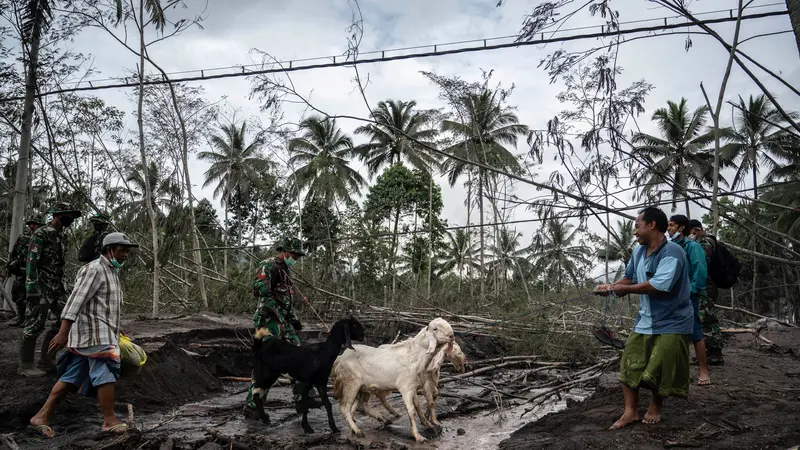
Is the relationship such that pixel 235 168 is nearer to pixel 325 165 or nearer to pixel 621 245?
pixel 325 165

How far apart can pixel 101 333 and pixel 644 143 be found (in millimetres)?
35110

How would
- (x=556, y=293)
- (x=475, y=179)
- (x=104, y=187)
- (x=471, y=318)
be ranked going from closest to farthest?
(x=471, y=318)
(x=556, y=293)
(x=104, y=187)
(x=475, y=179)

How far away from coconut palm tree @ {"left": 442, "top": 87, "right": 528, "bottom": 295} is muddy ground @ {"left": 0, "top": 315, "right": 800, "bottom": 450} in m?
17.2

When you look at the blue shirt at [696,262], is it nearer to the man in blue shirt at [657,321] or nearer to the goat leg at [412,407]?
the man in blue shirt at [657,321]

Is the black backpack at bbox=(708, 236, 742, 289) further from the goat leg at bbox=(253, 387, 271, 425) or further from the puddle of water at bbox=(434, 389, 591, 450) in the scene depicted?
the goat leg at bbox=(253, 387, 271, 425)

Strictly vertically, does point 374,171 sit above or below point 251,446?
above

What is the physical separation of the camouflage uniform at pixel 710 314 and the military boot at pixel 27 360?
8367mm

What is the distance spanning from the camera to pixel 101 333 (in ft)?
18.7

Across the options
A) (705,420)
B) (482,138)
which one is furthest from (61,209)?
(482,138)

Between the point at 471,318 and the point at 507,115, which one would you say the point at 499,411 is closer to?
the point at 471,318

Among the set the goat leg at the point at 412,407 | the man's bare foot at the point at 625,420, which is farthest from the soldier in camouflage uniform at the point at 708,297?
the goat leg at the point at 412,407

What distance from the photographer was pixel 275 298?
757 centimetres

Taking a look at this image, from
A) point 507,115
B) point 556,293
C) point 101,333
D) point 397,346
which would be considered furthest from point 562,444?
point 507,115

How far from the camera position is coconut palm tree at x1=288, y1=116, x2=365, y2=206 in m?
32.4
